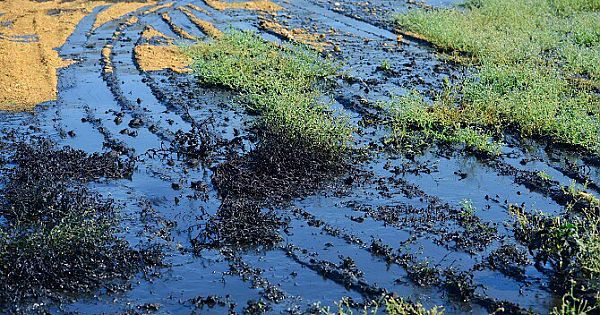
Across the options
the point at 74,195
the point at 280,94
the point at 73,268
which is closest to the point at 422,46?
the point at 280,94

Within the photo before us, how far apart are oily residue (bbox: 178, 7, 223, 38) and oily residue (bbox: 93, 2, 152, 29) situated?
3.30 feet

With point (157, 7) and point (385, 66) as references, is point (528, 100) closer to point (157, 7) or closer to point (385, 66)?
point (385, 66)

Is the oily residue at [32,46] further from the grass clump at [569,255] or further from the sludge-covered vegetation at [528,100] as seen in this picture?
the grass clump at [569,255]

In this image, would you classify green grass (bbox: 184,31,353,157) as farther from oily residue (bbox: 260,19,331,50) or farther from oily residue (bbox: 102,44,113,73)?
oily residue (bbox: 102,44,113,73)

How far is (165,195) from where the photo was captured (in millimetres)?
7797

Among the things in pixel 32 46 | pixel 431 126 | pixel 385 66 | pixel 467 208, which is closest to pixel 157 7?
pixel 32 46

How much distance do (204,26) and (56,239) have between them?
8.71 m

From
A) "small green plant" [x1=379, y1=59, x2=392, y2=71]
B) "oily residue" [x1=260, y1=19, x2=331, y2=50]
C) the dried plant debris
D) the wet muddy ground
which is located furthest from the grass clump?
"oily residue" [x1=260, y1=19, x2=331, y2=50]

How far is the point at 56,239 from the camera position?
6309mm

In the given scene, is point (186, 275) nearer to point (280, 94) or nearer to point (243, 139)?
point (243, 139)

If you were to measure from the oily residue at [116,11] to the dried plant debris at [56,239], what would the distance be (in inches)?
284

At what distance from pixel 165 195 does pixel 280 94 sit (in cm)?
308

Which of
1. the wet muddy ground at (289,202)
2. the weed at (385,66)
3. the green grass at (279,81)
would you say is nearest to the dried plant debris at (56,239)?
the wet muddy ground at (289,202)

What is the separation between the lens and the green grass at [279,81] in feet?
27.9
